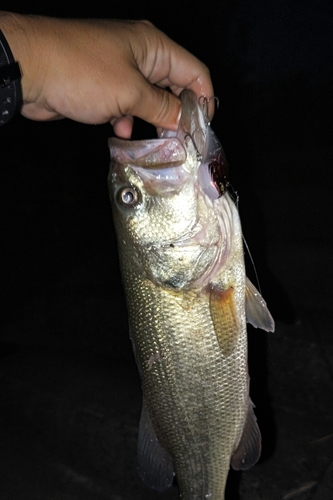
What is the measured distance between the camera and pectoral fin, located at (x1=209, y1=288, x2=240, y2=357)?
1543 millimetres

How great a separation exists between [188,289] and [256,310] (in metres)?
0.24

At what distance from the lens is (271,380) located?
344 centimetres

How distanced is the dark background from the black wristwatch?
2547mm

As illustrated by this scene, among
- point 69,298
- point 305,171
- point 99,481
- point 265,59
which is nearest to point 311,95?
point 265,59

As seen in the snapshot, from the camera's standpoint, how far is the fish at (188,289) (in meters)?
1.50

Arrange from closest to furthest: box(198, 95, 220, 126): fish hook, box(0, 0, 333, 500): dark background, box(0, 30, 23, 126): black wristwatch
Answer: box(0, 30, 23, 126): black wristwatch
box(198, 95, 220, 126): fish hook
box(0, 0, 333, 500): dark background

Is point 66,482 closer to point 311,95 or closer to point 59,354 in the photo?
point 59,354

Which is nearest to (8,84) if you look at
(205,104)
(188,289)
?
(205,104)

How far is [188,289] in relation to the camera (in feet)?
5.13

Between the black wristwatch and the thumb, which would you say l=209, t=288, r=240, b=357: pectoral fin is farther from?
the black wristwatch

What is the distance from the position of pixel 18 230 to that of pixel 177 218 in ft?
13.3

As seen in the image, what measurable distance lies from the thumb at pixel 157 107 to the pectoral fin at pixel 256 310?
1.90 ft

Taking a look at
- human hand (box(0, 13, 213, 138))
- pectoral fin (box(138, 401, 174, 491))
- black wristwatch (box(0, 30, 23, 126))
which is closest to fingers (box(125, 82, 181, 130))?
human hand (box(0, 13, 213, 138))

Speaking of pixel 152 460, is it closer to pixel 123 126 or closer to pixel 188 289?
pixel 188 289
